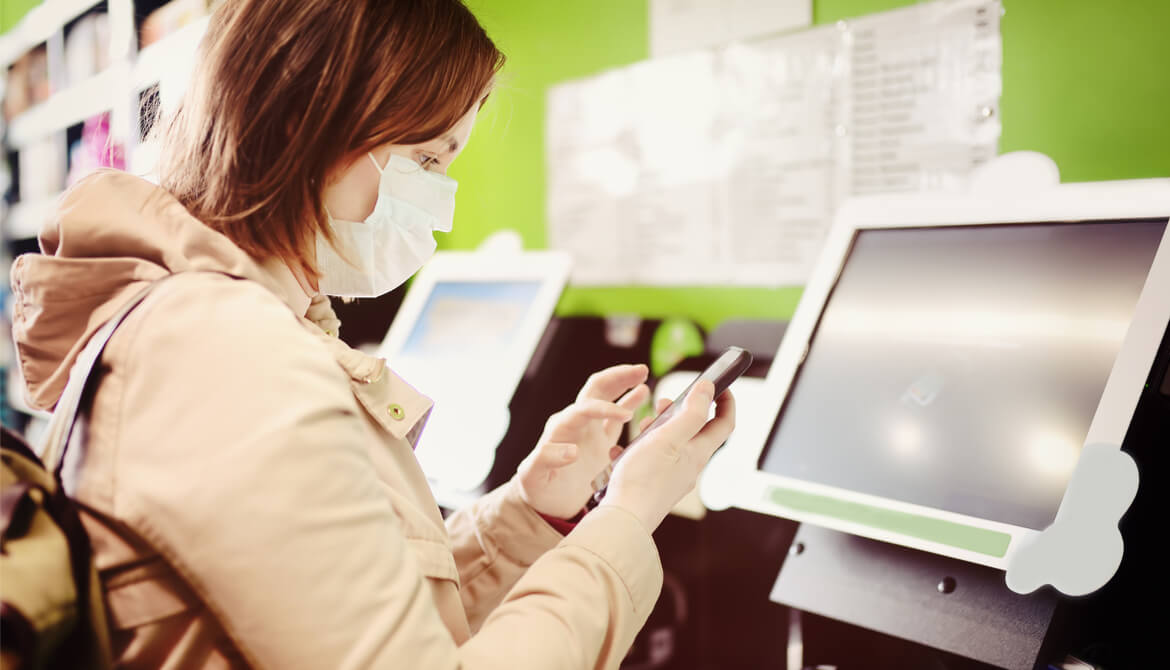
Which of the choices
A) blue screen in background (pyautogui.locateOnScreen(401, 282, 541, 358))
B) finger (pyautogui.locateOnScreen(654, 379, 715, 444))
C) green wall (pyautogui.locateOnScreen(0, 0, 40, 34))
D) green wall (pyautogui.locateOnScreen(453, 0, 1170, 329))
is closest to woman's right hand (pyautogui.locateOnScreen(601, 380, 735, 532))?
finger (pyautogui.locateOnScreen(654, 379, 715, 444))

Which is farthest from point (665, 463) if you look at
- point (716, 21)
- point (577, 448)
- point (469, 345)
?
point (716, 21)

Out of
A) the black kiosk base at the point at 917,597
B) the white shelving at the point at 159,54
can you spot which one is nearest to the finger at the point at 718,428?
the black kiosk base at the point at 917,597

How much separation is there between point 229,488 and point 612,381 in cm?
53

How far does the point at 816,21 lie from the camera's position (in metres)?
1.47

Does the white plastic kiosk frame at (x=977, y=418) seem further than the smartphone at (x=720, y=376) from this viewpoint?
No

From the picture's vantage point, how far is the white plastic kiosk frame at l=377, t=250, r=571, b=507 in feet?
4.58

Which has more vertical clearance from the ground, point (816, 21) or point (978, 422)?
point (816, 21)

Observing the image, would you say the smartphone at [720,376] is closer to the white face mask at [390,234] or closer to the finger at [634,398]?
the finger at [634,398]

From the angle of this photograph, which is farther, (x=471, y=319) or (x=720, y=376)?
(x=471, y=319)

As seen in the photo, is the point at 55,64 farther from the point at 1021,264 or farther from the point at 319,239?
the point at 1021,264

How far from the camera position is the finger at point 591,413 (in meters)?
0.85

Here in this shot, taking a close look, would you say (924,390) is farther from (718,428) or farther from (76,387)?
(76,387)

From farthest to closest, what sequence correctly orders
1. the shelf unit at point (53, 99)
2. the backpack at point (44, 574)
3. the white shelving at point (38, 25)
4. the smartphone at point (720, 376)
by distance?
the white shelving at point (38, 25) → the shelf unit at point (53, 99) → the smartphone at point (720, 376) → the backpack at point (44, 574)

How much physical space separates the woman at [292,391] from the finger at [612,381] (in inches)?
2.0
